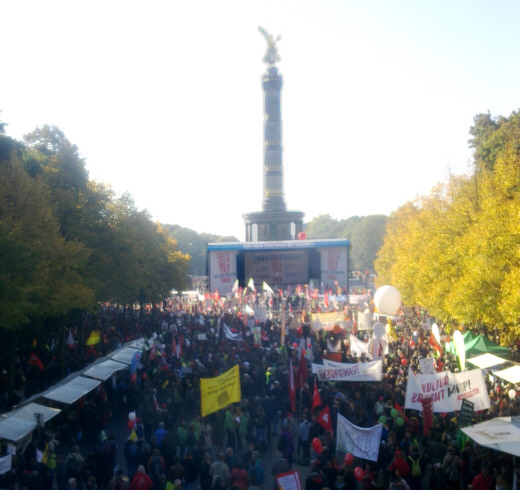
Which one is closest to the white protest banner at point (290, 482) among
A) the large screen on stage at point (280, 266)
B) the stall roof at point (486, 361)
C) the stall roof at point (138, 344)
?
the stall roof at point (486, 361)

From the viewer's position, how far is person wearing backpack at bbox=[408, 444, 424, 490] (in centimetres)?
982

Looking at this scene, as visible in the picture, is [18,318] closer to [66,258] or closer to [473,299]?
[66,258]

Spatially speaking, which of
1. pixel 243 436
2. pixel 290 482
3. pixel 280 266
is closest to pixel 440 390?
pixel 243 436

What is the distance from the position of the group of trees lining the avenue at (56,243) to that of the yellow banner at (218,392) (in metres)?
6.52

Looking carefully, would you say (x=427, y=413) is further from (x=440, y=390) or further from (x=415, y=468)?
(x=415, y=468)

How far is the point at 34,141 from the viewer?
37.6 meters

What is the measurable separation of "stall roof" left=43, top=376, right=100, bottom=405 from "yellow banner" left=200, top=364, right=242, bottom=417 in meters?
2.92

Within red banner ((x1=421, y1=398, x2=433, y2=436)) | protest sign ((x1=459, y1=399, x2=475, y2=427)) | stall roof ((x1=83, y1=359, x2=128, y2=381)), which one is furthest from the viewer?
stall roof ((x1=83, y1=359, x2=128, y2=381))

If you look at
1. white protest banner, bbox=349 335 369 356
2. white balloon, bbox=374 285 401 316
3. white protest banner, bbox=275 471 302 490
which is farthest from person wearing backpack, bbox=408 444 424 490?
white balloon, bbox=374 285 401 316

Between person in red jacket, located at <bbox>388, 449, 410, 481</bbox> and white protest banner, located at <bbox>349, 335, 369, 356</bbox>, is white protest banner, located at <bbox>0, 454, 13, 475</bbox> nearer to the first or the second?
person in red jacket, located at <bbox>388, 449, 410, 481</bbox>

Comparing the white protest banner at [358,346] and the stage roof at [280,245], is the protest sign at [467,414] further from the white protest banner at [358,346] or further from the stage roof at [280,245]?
the stage roof at [280,245]

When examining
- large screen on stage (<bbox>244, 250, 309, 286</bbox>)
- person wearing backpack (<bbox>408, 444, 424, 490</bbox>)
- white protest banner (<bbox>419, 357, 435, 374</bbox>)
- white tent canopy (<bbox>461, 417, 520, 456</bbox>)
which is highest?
large screen on stage (<bbox>244, 250, 309, 286</bbox>)

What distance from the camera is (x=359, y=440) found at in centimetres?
998

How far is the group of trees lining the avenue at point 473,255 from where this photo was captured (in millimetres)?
17703
